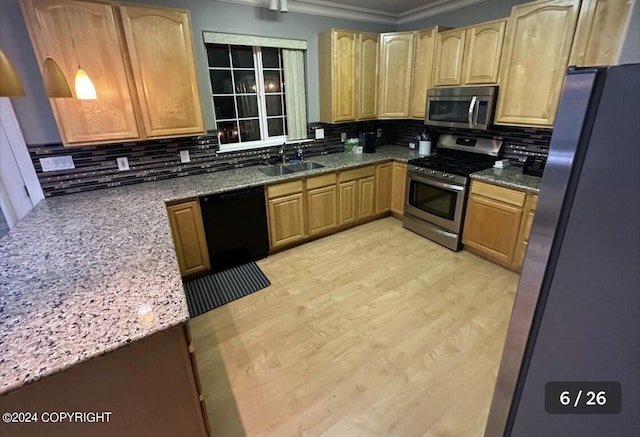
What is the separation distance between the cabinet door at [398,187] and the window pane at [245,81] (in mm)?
1965

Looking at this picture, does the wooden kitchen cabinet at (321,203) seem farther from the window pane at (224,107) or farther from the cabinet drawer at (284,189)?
the window pane at (224,107)

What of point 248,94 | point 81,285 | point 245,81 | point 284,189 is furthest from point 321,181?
point 81,285

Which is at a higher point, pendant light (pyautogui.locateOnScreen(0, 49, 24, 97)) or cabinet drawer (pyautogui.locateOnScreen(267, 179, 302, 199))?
pendant light (pyautogui.locateOnScreen(0, 49, 24, 97))

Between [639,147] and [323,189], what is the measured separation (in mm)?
2918

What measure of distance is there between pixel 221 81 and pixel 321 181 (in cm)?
150

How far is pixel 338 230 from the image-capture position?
3754mm

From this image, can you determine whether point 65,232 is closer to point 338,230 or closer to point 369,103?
point 338,230

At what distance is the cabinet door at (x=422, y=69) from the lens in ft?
11.0

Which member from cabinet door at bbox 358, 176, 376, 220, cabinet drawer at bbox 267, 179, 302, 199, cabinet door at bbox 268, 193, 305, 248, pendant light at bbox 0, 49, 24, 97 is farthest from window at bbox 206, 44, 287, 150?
pendant light at bbox 0, 49, 24, 97

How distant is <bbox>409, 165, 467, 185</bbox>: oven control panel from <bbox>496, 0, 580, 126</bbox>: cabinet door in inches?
25.7

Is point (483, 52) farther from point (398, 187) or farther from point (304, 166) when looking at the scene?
point (304, 166)

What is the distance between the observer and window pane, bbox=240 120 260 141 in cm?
340

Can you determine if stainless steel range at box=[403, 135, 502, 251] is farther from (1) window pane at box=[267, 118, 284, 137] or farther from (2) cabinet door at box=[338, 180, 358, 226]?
(1) window pane at box=[267, 118, 284, 137]

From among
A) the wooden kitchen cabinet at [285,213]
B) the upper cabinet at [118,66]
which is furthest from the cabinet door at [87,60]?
the wooden kitchen cabinet at [285,213]
